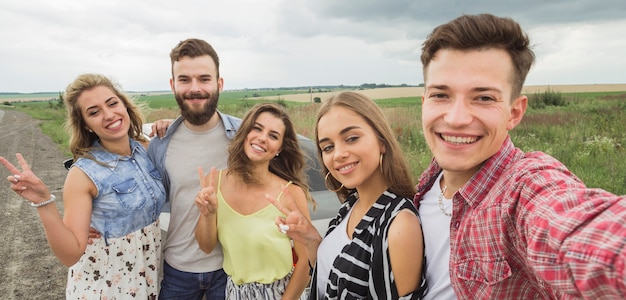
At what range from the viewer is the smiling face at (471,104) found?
1.26m

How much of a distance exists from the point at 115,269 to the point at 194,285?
0.47 metres

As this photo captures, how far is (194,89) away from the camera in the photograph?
263 cm

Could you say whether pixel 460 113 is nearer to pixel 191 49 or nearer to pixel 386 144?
pixel 386 144

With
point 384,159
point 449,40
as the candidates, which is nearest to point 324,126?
point 384,159

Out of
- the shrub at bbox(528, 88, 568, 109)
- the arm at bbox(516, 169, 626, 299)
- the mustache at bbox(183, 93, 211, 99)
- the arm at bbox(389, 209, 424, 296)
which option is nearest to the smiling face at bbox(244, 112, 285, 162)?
the mustache at bbox(183, 93, 211, 99)

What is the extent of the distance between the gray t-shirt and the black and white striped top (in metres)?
1.17

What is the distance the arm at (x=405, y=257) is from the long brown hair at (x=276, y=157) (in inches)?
47.7

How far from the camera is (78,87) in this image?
2363 millimetres

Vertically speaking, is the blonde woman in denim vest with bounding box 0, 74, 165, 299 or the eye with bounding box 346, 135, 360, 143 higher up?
the eye with bounding box 346, 135, 360, 143

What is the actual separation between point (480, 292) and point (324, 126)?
0.89m

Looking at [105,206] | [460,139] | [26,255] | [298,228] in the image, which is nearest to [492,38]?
[460,139]

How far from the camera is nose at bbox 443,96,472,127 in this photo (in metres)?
1.27

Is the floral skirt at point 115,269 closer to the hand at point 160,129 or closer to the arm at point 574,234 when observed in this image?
the hand at point 160,129

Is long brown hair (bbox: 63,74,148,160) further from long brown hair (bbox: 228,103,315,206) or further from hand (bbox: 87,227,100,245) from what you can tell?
A: long brown hair (bbox: 228,103,315,206)
